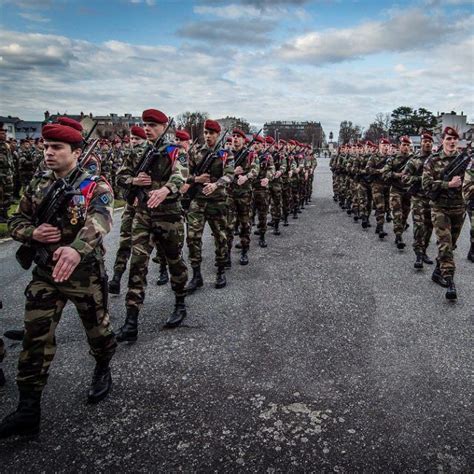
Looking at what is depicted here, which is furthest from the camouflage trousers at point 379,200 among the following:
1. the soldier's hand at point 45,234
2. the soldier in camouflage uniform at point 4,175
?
the soldier in camouflage uniform at point 4,175

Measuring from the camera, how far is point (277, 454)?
255 cm

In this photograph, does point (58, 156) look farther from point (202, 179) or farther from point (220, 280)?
point (220, 280)

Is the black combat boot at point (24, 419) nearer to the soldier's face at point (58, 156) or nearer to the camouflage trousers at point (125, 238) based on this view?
the soldier's face at point (58, 156)

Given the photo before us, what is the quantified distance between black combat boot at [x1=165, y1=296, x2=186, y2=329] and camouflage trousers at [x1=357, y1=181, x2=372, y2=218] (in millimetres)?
7710

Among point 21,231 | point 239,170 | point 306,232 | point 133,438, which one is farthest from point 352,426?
point 306,232

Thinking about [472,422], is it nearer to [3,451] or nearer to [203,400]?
[203,400]

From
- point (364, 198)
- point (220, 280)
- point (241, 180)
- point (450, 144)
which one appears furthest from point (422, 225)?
point (364, 198)

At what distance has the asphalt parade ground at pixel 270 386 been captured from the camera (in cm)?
254

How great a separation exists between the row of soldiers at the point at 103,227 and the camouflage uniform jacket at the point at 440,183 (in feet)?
9.43

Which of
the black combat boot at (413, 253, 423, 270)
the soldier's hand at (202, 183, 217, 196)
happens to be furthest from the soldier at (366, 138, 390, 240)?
the soldier's hand at (202, 183, 217, 196)

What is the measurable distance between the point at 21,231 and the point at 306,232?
8.20 m

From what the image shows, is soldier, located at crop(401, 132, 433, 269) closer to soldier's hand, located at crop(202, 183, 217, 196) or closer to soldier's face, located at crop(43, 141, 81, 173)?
soldier's hand, located at crop(202, 183, 217, 196)

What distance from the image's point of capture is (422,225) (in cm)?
692

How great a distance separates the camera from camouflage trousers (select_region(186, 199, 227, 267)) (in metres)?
5.71
